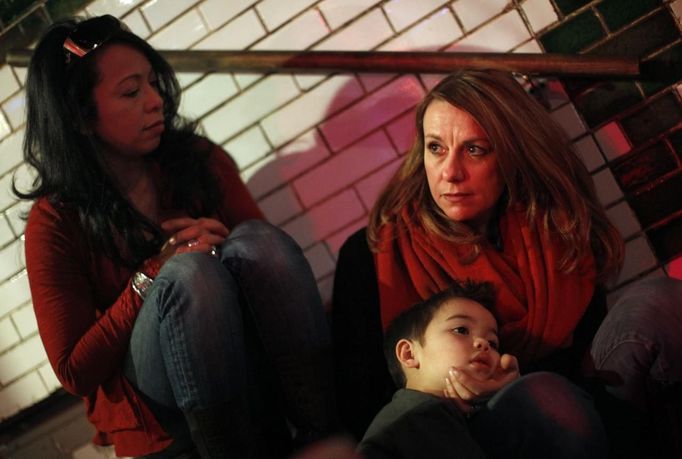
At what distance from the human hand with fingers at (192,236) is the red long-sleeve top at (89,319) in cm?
7

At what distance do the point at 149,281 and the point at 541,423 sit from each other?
1.01 metres

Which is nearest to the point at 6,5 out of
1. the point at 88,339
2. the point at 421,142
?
the point at 88,339

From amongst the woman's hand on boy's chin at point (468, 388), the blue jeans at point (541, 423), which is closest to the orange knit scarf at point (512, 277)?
the woman's hand on boy's chin at point (468, 388)

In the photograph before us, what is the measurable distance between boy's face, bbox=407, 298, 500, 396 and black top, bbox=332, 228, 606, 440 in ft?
0.66

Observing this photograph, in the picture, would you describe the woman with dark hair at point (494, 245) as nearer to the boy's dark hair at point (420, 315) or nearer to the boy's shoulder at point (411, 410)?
the boy's dark hair at point (420, 315)

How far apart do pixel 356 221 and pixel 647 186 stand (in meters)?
0.89

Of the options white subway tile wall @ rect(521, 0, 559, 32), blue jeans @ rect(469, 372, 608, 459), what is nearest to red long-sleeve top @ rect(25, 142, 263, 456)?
blue jeans @ rect(469, 372, 608, 459)

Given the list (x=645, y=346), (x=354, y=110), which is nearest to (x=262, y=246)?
(x=354, y=110)

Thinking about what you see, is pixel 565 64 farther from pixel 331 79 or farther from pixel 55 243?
pixel 55 243

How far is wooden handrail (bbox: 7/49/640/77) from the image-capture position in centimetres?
224

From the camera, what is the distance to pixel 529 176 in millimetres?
2008

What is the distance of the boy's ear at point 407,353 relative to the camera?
1798mm

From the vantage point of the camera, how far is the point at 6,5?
2479 millimetres

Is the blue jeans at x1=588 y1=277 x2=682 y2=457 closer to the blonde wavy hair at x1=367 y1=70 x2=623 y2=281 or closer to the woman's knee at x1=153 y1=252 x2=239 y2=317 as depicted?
the blonde wavy hair at x1=367 y1=70 x2=623 y2=281
